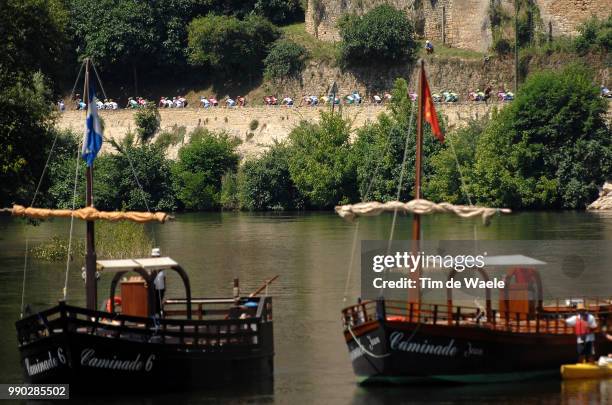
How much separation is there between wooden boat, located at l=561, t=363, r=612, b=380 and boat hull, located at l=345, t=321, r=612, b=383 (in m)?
0.27

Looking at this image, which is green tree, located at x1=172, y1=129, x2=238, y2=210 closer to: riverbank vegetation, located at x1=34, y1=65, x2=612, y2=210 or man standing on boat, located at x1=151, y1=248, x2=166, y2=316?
riverbank vegetation, located at x1=34, y1=65, x2=612, y2=210

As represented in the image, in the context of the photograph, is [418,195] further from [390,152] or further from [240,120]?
[240,120]

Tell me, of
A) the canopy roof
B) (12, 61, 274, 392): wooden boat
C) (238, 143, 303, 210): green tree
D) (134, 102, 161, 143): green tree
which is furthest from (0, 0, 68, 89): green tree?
(134, 102, 161, 143): green tree

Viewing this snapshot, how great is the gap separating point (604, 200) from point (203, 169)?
23.0m

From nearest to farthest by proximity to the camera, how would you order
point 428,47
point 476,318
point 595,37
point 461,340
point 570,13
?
point 461,340 → point 476,318 → point 595,37 → point 570,13 → point 428,47

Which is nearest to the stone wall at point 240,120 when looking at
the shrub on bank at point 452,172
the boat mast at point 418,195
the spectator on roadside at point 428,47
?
the spectator on roadside at point 428,47

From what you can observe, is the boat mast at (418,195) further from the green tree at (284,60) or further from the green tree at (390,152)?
the green tree at (284,60)

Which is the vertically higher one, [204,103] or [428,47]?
→ [428,47]

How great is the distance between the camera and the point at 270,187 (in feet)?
289

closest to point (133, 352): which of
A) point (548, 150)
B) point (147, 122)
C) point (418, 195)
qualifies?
point (418, 195)

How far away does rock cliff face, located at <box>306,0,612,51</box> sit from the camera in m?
91.6

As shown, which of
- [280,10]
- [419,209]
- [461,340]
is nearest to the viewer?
→ [461,340]

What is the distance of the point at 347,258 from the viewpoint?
5516 cm

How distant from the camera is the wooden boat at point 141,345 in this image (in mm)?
30500
